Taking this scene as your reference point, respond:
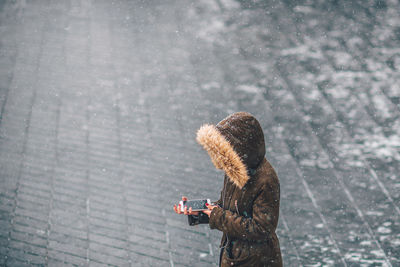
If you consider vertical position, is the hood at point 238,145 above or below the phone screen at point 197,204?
above

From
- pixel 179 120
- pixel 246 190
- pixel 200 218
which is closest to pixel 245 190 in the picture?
pixel 246 190

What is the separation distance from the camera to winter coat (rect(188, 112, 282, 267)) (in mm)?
2541

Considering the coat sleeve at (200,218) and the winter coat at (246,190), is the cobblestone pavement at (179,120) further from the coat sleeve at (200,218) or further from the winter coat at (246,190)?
the winter coat at (246,190)

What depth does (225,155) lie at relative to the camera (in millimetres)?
2551

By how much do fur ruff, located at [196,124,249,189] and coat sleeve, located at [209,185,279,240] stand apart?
0.52ft

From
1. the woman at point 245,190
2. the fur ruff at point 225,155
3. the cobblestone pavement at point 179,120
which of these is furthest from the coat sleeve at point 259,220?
the cobblestone pavement at point 179,120

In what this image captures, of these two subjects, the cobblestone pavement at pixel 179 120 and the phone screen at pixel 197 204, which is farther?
the cobblestone pavement at pixel 179 120

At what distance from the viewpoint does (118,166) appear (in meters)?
5.39

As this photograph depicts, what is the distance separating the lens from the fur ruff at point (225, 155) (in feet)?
8.30

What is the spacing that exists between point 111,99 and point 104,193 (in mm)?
1948

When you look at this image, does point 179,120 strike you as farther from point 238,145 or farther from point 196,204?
point 238,145

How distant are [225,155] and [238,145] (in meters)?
0.10

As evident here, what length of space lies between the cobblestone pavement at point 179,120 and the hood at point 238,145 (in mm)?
2024

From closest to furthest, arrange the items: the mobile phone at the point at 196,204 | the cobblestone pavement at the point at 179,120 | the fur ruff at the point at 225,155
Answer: the fur ruff at the point at 225,155 < the mobile phone at the point at 196,204 < the cobblestone pavement at the point at 179,120
